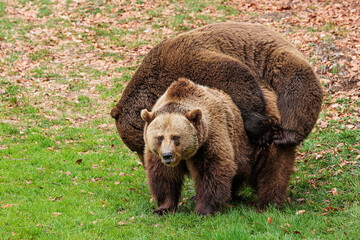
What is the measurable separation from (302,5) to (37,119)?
1274cm

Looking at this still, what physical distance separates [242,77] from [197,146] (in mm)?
1736

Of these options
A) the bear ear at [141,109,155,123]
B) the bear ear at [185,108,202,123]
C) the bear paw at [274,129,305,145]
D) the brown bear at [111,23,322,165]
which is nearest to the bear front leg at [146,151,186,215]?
the bear ear at [141,109,155,123]

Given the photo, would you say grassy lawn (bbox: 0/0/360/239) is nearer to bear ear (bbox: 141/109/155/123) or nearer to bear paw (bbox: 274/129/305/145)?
bear paw (bbox: 274/129/305/145)

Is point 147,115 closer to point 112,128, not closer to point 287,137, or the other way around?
point 287,137

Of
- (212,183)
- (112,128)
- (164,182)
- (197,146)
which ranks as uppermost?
(197,146)

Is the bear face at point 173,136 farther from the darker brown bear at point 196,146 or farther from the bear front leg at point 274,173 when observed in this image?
the bear front leg at point 274,173

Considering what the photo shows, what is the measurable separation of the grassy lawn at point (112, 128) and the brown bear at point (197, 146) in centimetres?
39

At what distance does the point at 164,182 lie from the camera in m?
6.87

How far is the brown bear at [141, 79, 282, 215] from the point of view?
6.20 metres

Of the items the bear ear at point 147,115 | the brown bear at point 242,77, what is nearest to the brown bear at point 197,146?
the bear ear at point 147,115

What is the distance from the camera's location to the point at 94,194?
8070mm

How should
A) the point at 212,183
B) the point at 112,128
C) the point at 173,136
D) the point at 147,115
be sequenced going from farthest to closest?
the point at 112,128 < the point at 212,183 < the point at 147,115 < the point at 173,136

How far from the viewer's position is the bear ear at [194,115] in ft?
20.6

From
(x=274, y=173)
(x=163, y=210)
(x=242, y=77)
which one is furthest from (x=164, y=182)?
(x=242, y=77)
